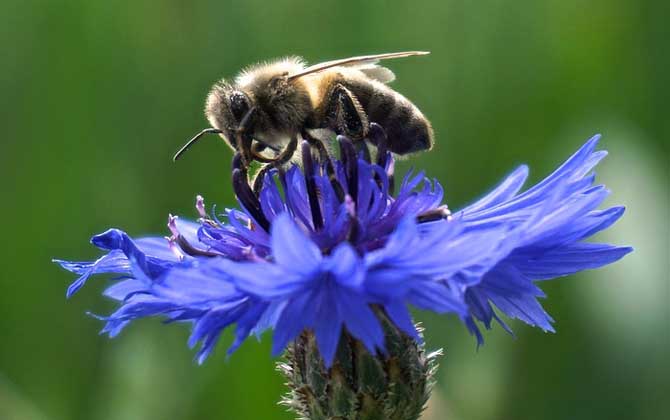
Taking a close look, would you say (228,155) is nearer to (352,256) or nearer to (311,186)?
(311,186)

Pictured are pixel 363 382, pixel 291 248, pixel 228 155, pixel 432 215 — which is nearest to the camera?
pixel 291 248

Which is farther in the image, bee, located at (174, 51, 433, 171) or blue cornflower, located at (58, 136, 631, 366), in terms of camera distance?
bee, located at (174, 51, 433, 171)

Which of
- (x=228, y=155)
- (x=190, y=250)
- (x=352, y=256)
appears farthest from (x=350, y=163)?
(x=228, y=155)

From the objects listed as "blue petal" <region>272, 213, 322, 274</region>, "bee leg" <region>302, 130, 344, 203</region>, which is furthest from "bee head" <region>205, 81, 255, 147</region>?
"blue petal" <region>272, 213, 322, 274</region>

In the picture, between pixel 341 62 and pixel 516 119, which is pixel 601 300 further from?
pixel 341 62

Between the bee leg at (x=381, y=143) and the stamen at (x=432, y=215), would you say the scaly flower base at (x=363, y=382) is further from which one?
the bee leg at (x=381, y=143)

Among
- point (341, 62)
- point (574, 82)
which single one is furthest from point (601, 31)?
point (341, 62)

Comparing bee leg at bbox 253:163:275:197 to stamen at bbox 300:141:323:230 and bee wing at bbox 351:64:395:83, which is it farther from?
bee wing at bbox 351:64:395:83
